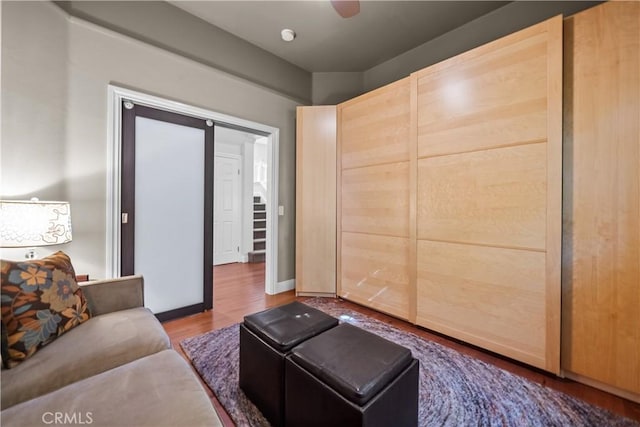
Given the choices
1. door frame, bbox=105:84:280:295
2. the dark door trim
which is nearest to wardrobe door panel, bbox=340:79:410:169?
door frame, bbox=105:84:280:295

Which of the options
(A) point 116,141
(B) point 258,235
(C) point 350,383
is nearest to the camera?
(C) point 350,383

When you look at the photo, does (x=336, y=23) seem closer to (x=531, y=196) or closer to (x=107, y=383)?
(x=531, y=196)

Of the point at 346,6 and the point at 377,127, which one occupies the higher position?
the point at 346,6

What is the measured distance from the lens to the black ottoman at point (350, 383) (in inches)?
38.9

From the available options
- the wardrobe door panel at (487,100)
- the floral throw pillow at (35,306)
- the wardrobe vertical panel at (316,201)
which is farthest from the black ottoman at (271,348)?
the wardrobe door panel at (487,100)

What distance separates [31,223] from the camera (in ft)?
4.83

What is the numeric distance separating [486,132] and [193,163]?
263 cm

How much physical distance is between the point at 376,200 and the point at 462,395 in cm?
172

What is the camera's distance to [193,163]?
2.69 metres

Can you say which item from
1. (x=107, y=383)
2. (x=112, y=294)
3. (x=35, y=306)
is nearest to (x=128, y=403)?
(x=107, y=383)

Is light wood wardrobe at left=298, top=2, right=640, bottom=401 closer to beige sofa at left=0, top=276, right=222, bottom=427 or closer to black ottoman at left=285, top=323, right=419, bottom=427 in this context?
black ottoman at left=285, top=323, right=419, bottom=427

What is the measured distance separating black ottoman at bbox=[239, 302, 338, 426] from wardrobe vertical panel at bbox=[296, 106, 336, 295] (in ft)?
5.11

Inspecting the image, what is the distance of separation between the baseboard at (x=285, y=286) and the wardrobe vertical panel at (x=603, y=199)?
2.68 metres

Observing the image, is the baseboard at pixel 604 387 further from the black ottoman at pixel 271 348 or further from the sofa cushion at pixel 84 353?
the sofa cushion at pixel 84 353
